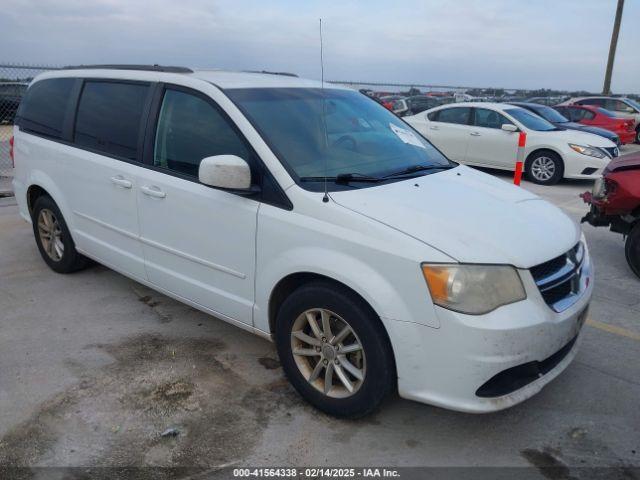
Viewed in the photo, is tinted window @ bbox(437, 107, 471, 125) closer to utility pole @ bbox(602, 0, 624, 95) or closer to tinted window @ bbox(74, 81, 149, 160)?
tinted window @ bbox(74, 81, 149, 160)

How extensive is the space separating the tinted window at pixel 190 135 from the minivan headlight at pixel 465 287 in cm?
132

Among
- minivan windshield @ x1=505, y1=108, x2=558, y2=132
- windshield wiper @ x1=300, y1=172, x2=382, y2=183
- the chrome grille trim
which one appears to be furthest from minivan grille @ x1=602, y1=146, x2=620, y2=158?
windshield wiper @ x1=300, y1=172, x2=382, y2=183

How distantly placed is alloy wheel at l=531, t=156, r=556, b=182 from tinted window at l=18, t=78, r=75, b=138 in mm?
8582

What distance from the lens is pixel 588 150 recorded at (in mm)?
10219

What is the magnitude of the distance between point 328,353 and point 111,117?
2.51 meters

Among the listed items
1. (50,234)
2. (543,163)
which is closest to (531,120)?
(543,163)

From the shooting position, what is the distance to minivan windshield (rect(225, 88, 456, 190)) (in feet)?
10.4

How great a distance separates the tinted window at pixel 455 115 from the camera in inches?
460

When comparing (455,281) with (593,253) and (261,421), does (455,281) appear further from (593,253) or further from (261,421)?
(593,253)

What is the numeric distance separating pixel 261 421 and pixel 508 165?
30.6ft

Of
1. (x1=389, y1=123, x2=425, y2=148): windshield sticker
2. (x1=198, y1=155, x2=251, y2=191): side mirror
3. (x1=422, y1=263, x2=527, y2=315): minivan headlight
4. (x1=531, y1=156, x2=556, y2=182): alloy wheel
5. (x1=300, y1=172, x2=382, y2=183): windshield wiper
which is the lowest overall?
(x1=531, y1=156, x2=556, y2=182): alloy wheel

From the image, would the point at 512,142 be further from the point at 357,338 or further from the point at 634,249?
the point at 357,338

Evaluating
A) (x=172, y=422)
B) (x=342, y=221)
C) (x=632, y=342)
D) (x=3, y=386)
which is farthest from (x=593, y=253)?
(x=3, y=386)

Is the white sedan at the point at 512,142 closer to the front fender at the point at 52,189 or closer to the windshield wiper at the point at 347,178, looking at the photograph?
the windshield wiper at the point at 347,178
